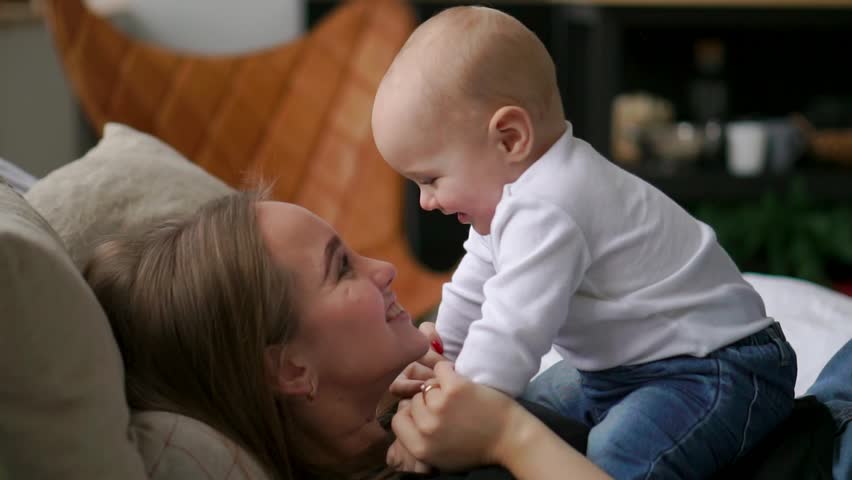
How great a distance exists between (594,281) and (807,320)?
713 mm

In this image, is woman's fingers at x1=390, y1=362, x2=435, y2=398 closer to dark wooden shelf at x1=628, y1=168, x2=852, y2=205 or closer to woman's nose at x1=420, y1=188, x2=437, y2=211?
woman's nose at x1=420, y1=188, x2=437, y2=211

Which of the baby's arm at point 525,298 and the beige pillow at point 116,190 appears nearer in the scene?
Result: the baby's arm at point 525,298

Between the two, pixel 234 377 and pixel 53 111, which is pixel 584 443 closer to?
pixel 234 377

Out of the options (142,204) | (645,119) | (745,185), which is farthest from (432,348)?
(645,119)

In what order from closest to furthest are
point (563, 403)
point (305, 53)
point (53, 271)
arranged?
point (53, 271)
point (563, 403)
point (305, 53)

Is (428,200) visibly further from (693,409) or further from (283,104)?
(283,104)

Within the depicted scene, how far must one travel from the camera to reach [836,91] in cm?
432

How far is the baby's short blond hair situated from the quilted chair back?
169 centimetres

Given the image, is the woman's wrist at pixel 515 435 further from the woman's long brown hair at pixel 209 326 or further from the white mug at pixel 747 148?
the white mug at pixel 747 148

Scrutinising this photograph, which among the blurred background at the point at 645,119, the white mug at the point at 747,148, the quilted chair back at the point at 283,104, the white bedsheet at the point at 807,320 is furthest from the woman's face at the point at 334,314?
the white mug at the point at 747,148

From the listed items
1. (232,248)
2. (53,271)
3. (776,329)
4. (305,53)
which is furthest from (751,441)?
(305,53)

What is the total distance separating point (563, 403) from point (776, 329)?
0.84 feet

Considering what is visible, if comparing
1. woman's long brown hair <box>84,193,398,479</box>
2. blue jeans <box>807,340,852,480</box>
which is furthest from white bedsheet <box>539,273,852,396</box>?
woman's long brown hair <box>84,193,398,479</box>

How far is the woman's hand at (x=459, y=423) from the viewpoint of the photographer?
1003 millimetres
